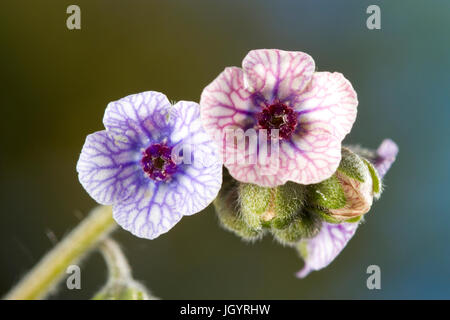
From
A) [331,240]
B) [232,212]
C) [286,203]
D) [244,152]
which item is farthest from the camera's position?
[331,240]

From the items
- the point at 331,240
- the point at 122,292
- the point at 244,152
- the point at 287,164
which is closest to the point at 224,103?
the point at 244,152

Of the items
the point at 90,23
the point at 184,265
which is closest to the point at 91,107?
the point at 90,23

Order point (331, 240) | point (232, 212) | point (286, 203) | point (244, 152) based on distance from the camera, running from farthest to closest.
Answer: point (331, 240), point (232, 212), point (286, 203), point (244, 152)

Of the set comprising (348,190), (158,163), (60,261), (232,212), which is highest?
(158,163)

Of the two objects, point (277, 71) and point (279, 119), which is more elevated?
point (277, 71)

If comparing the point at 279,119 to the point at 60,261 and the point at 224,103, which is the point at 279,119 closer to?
the point at 224,103

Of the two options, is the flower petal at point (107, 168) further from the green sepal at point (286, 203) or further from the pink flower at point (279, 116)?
the green sepal at point (286, 203)

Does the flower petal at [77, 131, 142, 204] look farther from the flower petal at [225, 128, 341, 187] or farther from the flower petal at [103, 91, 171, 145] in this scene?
the flower petal at [225, 128, 341, 187]
